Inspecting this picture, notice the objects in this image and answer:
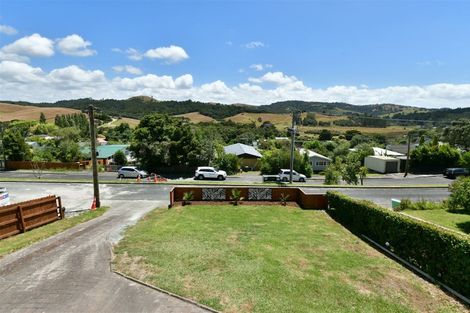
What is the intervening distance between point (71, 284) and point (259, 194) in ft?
55.6

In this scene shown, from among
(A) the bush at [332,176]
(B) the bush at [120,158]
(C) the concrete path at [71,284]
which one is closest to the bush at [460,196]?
(A) the bush at [332,176]

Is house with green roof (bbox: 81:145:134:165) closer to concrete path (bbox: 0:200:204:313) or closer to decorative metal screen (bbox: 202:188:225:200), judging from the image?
decorative metal screen (bbox: 202:188:225:200)

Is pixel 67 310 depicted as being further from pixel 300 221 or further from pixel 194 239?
pixel 300 221

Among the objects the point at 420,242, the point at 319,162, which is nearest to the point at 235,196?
the point at 420,242

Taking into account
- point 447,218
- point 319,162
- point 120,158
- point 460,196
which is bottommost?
point 319,162

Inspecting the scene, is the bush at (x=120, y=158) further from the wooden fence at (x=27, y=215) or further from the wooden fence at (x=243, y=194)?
the wooden fence at (x=27, y=215)

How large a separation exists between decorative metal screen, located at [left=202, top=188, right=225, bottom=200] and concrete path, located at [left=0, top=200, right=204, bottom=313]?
11.0 metres

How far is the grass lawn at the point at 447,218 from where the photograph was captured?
60.3 ft

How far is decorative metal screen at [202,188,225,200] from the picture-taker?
25.2 metres

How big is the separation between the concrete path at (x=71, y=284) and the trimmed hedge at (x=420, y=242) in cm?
825

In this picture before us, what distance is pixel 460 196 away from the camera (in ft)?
72.2

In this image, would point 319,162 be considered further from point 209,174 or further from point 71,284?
point 71,284

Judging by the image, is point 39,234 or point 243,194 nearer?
point 39,234

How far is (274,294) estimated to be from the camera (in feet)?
31.6
